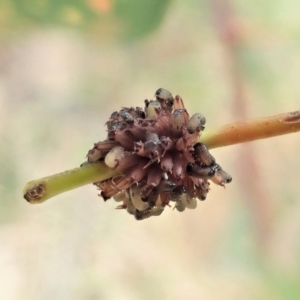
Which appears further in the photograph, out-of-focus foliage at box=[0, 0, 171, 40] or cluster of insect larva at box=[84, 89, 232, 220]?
out-of-focus foliage at box=[0, 0, 171, 40]

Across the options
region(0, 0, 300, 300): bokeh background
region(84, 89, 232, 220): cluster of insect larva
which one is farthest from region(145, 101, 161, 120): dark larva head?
region(0, 0, 300, 300): bokeh background

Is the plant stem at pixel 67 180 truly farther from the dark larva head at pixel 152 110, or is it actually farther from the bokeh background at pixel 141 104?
the bokeh background at pixel 141 104

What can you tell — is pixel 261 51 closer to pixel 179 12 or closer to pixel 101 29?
pixel 179 12

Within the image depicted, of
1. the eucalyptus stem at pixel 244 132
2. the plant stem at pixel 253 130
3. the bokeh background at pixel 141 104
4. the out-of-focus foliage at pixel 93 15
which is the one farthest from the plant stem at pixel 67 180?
the out-of-focus foliage at pixel 93 15

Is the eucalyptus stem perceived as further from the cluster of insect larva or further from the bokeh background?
the bokeh background

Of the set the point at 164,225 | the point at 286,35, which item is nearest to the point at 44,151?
the point at 164,225
